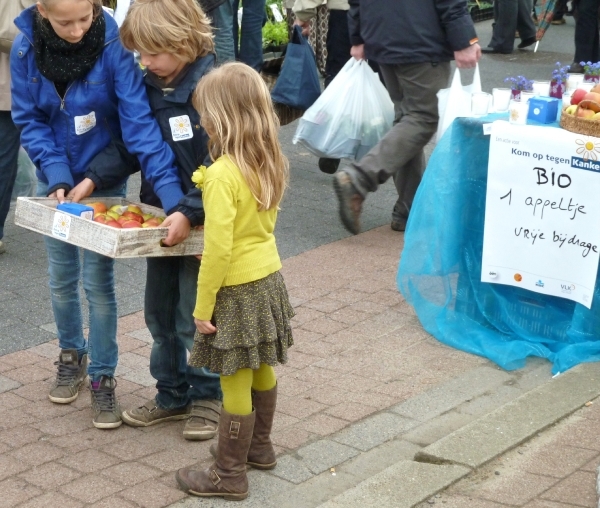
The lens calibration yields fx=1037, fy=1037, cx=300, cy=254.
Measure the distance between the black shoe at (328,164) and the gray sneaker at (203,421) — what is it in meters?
3.76

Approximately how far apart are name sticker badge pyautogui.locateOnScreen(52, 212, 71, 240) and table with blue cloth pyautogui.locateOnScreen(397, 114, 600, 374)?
6.75ft

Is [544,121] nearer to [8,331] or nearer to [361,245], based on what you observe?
[361,245]

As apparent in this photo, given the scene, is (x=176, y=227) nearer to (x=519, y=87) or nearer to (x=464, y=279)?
(x=464, y=279)

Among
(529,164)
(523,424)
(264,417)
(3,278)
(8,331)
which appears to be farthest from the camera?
(3,278)

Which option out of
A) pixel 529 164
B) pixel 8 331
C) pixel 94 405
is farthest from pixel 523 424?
pixel 8 331

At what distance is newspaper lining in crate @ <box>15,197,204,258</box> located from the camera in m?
3.43

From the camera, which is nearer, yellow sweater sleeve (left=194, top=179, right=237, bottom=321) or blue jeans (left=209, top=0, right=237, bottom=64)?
yellow sweater sleeve (left=194, top=179, right=237, bottom=321)

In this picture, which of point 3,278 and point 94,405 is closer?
point 94,405

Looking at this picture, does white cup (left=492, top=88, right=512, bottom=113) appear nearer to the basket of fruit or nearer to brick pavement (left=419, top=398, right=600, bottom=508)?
the basket of fruit

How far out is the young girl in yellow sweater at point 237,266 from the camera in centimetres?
333

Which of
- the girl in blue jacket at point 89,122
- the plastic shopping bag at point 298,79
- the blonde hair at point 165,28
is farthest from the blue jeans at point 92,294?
the plastic shopping bag at point 298,79

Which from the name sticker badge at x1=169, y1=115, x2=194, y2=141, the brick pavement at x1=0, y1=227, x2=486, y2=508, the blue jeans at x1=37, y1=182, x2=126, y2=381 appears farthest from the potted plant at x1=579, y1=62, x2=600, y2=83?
the blue jeans at x1=37, y1=182, x2=126, y2=381

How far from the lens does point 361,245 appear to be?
645cm

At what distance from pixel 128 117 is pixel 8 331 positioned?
68.3 inches
